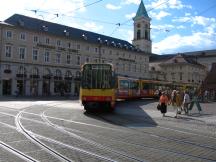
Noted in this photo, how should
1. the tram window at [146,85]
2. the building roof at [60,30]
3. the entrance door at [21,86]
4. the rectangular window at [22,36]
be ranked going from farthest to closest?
the building roof at [60,30] < the rectangular window at [22,36] < the entrance door at [21,86] < the tram window at [146,85]

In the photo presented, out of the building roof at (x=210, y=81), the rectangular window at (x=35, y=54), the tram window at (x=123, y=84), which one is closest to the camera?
the tram window at (x=123, y=84)

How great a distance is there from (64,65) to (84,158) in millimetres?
63972

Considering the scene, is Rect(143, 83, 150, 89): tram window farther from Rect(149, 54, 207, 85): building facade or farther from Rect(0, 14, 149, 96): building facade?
Rect(149, 54, 207, 85): building facade

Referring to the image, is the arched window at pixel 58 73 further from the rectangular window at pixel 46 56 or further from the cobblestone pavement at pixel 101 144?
the cobblestone pavement at pixel 101 144

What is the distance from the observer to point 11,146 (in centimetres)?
1040

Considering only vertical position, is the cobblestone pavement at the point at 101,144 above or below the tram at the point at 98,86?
below

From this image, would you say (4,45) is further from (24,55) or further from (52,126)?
(52,126)

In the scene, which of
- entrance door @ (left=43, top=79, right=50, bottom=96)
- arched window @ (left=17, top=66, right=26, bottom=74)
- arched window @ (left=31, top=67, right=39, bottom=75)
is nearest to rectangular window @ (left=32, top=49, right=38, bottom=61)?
arched window @ (left=31, top=67, right=39, bottom=75)

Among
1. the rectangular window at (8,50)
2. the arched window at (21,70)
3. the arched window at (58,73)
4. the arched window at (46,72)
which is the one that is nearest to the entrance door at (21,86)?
the arched window at (21,70)

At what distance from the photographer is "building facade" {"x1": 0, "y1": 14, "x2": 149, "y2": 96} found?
6119 centimetres

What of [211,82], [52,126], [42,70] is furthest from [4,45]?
[52,126]

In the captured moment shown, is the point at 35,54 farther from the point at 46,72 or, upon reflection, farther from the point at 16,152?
the point at 16,152

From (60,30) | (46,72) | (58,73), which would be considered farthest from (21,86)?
(60,30)

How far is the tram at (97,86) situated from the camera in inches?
918
